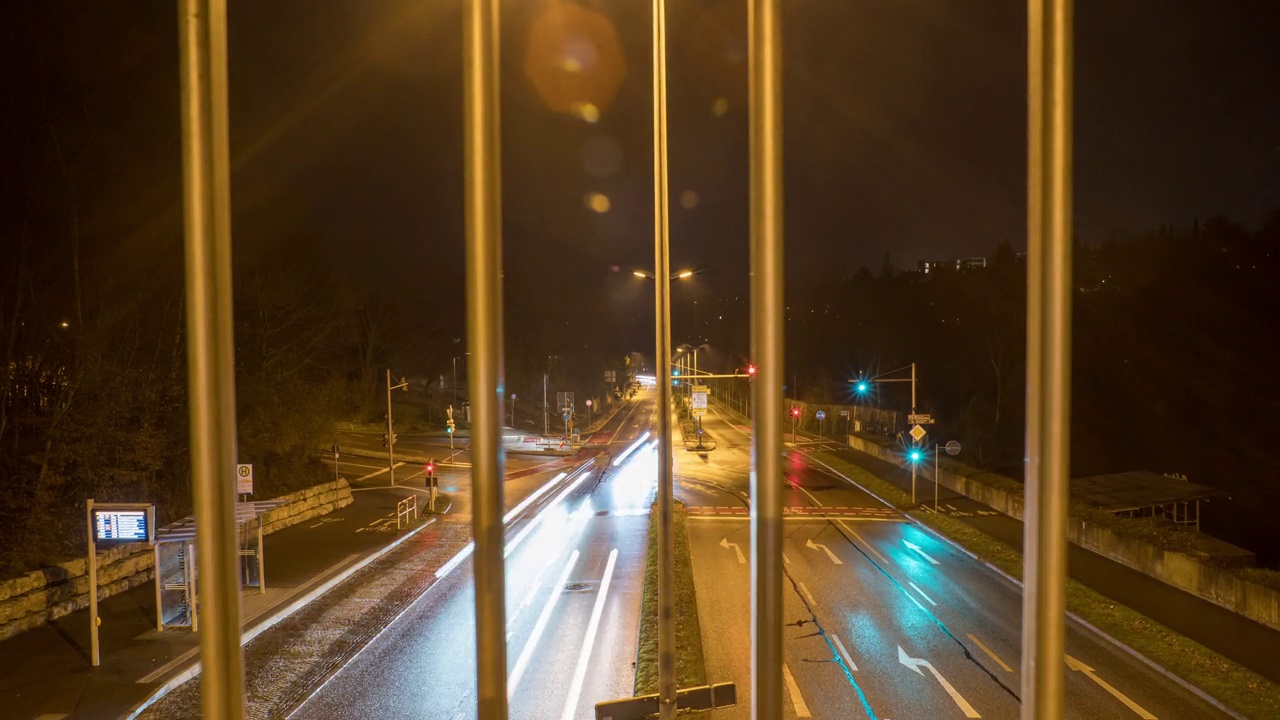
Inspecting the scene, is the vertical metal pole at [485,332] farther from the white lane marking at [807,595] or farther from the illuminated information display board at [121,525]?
the white lane marking at [807,595]

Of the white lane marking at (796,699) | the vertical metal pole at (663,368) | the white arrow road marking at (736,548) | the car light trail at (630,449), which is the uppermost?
the vertical metal pole at (663,368)

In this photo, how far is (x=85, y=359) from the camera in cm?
1505

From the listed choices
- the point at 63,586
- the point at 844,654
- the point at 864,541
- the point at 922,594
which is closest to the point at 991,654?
the point at 844,654

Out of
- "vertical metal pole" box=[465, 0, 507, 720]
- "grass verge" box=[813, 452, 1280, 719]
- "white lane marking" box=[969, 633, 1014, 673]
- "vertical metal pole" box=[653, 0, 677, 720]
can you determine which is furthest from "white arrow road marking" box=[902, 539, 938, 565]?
"vertical metal pole" box=[465, 0, 507, 720]

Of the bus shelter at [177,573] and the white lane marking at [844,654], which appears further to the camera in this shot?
the bus shelter at [177,573]

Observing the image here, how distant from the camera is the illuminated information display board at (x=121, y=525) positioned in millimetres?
11156

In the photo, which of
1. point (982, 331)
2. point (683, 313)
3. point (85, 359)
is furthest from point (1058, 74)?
point (683, 313)

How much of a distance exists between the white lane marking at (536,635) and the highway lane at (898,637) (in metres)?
2.96

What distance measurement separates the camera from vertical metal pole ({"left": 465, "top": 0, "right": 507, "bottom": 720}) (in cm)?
240

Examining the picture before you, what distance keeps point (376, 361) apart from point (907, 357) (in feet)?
139

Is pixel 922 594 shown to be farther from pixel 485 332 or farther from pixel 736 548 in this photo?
pixel 485 332

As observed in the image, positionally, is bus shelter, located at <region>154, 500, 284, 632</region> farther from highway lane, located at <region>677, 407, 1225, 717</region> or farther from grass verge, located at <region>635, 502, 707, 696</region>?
highway lane, located at <region>677, 407, 1225, 717</region>

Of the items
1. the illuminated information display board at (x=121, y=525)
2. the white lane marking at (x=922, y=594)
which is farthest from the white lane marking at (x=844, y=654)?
the illuminated information display board at (x=121, y=525)

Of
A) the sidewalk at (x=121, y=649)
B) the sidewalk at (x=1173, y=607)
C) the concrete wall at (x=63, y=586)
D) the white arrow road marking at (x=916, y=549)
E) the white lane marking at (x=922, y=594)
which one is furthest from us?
the white arrow road marking at (x=916, y=549)
